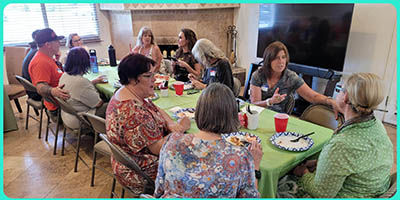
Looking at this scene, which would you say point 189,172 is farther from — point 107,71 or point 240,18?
point 240,18

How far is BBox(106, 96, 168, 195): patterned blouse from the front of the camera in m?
1.49

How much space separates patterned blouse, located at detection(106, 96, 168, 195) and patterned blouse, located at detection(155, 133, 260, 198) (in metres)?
0.36

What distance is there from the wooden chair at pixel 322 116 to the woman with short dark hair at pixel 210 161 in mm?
1039

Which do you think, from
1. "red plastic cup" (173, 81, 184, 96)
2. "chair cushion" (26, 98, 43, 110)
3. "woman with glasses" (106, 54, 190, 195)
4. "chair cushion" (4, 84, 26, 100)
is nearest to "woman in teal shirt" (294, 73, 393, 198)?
"woman with glasses" (106, 54, 190, 195)

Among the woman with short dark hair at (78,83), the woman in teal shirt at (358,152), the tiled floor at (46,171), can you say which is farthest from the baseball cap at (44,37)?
the woman in teal shirt at (358,152)

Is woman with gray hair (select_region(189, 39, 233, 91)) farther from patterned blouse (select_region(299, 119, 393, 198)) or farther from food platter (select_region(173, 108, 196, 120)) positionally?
patterned blouse (select_region(299, 119, 393, 198))

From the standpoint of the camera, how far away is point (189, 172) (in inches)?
43.6

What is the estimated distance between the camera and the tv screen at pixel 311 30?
335cm

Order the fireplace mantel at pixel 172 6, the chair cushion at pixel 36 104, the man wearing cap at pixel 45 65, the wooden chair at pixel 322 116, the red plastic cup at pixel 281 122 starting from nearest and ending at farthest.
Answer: the red plastic cup at pixel 281 122
the wooden chair at pixel 322 116
the man wearing cap at pixel 45 65
the chair cushion at pixel 36 104
the fireplace mantel at pixel 172 6

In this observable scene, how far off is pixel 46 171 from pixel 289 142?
7.45ft

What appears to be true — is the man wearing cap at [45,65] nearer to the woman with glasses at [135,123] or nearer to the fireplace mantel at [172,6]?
the woman with glasses at [135,123]

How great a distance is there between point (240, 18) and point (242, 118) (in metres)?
Answer: 3.64

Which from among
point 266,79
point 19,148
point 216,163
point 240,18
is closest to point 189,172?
point 216,163

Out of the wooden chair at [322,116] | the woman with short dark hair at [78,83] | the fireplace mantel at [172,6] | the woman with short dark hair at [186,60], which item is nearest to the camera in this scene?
the wooden chair at [322,116]
